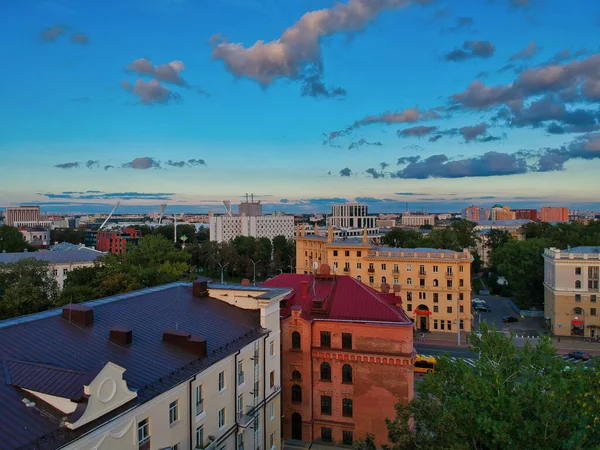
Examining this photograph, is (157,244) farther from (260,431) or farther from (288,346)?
(260,431)

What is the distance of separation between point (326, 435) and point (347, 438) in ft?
5.37

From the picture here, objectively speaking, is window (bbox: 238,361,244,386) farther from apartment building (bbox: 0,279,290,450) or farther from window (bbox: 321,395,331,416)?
window (bbox: 321,395,331,416)

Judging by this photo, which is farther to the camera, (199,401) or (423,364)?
(423,364)

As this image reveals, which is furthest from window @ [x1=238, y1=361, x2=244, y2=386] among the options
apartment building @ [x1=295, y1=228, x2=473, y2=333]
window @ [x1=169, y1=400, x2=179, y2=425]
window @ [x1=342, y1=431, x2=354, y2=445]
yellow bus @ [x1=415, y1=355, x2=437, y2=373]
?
apartment building @ [x1=295, y1=228, x2=473, y2=333]

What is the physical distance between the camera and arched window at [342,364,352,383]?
114ft

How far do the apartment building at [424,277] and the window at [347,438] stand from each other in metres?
34.6

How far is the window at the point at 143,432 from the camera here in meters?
17.9

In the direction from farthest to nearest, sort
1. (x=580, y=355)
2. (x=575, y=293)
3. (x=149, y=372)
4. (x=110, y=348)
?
(x=575, y=293) < (x=580, y=355) < (x=110, y=348) < (x=149, y=372)

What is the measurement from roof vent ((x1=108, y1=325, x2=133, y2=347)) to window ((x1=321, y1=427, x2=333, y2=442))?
1940 centimetres

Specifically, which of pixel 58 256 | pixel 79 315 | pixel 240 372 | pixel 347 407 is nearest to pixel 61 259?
pixel 58 256

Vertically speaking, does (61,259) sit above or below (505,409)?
above

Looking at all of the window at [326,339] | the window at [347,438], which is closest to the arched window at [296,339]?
the window at [326,339]

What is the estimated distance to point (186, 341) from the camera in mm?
22891

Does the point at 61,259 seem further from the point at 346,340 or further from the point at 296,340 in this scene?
the point at 346,340
